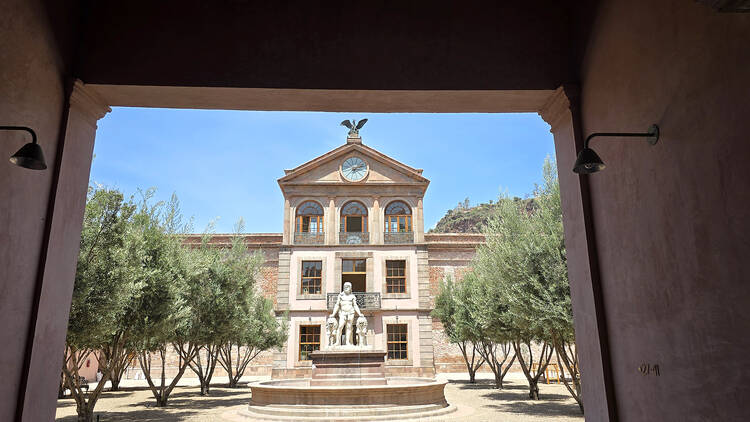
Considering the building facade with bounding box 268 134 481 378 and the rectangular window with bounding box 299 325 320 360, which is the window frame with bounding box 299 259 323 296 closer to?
the building facade with bounding box 268 134 481 378

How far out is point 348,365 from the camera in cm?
1218

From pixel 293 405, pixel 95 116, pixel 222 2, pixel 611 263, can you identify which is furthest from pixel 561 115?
pixel 293 405

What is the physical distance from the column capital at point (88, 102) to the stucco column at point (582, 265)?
12.7 ft

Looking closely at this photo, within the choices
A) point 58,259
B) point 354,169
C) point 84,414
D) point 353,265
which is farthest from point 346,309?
point 354,169

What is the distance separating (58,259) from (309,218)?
827 inches

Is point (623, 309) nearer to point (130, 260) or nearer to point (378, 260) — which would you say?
point (130, 260)

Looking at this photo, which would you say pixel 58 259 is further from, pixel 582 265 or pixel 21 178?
pixel 582 265

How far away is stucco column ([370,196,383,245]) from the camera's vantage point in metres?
24.2

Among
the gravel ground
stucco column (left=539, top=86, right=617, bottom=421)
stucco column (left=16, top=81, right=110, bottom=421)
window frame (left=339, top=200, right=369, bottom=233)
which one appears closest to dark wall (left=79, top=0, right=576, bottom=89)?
stucco column (left=539, top=86, right=617, bottom=421)

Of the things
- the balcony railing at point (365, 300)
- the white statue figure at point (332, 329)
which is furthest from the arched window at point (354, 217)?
the white statue figure at point (332, 329)

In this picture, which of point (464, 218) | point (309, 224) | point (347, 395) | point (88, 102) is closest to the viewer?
point (88, 102)

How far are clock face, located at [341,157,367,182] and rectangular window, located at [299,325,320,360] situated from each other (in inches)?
298

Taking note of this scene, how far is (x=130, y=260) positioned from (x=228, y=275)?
18.2 ft

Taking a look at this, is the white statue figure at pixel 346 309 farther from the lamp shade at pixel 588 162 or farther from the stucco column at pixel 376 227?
the stucco column at pixel 376 227
